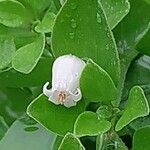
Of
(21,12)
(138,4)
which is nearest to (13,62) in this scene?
(21,12)

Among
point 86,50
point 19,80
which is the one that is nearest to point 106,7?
point 86,50

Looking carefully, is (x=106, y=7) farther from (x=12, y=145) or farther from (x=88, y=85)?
(x=12, y=145)

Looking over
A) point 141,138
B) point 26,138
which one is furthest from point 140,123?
point 26,138

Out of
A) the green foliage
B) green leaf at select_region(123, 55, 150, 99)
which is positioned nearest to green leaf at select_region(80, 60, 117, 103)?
the green foliage

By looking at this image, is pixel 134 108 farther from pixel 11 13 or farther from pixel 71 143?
pixel 11 13

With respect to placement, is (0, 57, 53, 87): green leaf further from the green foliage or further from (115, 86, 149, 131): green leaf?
(115, 86, 149, 131): green leaf

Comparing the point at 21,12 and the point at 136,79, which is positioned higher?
the point at 21,12

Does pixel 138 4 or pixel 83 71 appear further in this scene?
pixel 138 4
